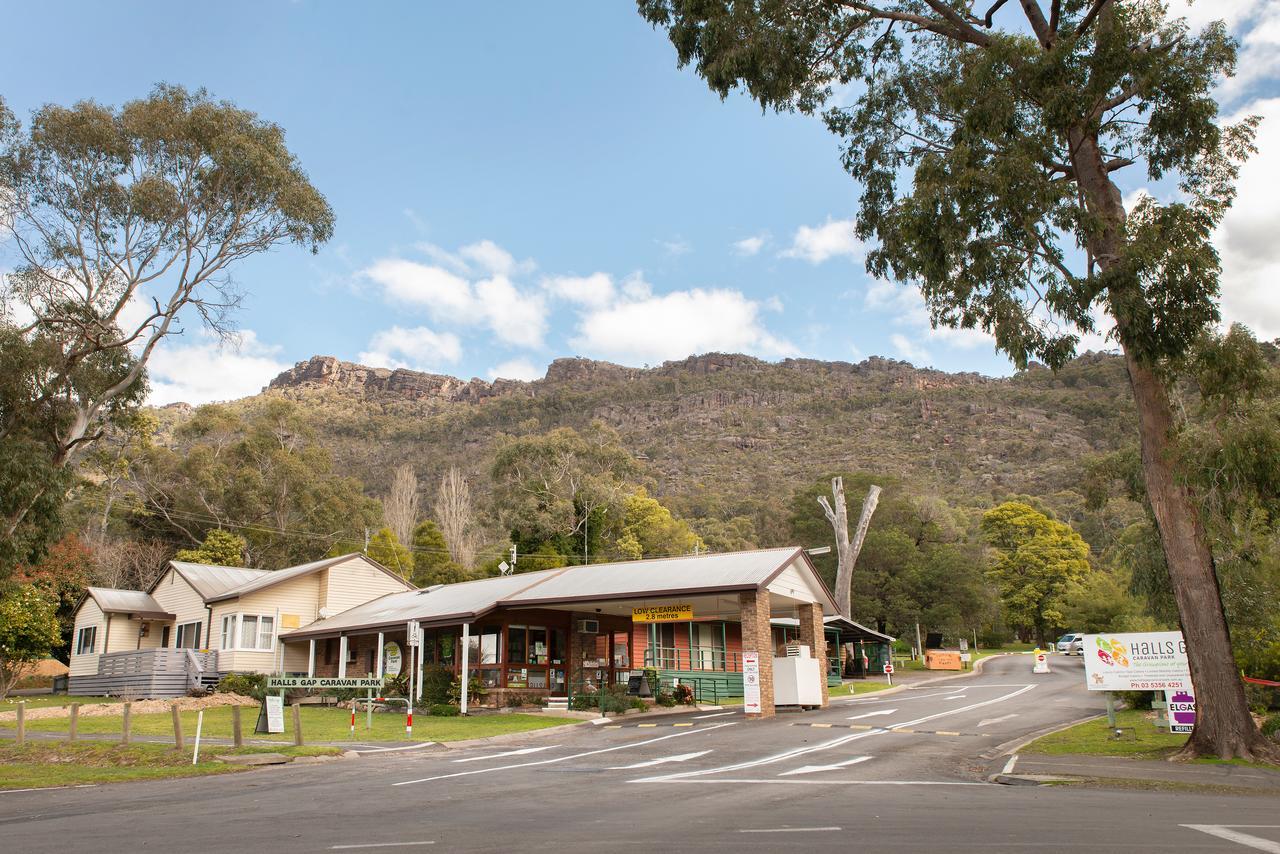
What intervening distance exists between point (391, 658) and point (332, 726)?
9.78m

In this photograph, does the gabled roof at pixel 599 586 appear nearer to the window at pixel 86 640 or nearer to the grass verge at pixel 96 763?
the grass verge at pixel 96 763

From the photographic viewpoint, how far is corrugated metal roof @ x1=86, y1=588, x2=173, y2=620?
119 feet

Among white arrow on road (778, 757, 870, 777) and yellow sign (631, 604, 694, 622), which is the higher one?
yellow sign (631, 604, 694, 622)

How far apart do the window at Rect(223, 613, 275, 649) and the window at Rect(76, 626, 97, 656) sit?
25.3 ft

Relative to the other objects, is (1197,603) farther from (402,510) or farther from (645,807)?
(402,510)

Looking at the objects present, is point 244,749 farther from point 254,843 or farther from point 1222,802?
point 1222,802

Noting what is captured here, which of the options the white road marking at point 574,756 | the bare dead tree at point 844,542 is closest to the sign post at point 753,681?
the white road marking at point 574,756

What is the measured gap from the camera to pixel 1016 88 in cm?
1483

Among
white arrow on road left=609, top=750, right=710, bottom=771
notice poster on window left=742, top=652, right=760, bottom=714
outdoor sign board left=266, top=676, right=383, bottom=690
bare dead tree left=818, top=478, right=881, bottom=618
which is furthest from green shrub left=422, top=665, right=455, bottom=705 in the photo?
bare dead tree left=818, top=478, right=881, bottom=618

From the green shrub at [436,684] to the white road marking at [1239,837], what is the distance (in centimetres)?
2138

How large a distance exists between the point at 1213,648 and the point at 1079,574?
5518 centimetres

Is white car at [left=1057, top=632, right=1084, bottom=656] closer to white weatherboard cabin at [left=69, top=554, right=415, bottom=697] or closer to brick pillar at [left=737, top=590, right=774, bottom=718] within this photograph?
brick pillar at [left=737, top=590, right=774, bottom=718]

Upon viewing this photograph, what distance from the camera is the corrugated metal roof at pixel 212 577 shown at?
35.3 meters

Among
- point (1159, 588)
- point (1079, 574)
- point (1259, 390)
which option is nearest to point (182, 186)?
point (1259, 390)
